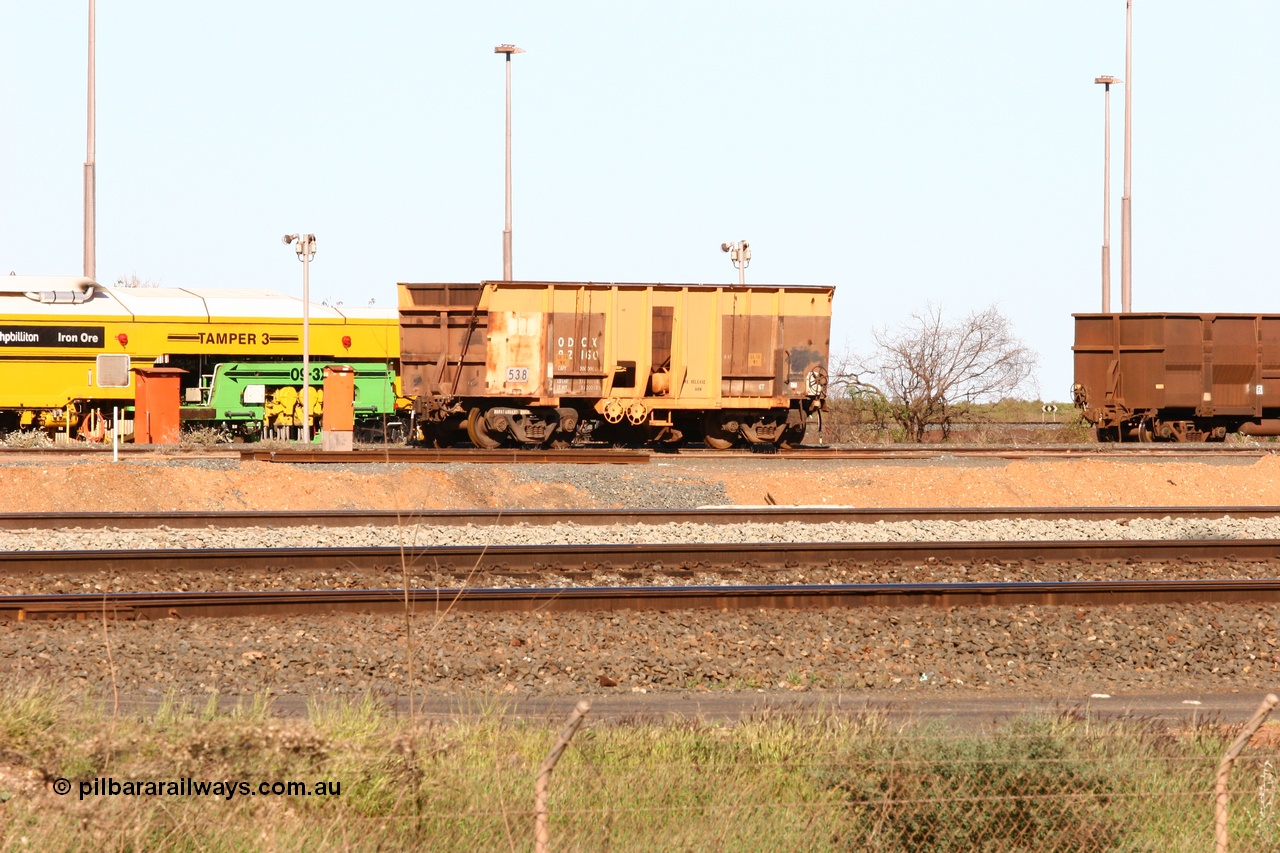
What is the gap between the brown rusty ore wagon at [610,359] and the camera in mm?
23953

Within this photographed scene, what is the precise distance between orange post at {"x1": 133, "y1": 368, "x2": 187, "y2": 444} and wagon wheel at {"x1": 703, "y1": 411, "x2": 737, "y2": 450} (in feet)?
36.0

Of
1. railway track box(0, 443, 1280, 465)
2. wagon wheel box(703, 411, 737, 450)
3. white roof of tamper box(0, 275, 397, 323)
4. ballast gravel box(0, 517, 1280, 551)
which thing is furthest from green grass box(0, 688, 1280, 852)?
white roof of tamper box(0, 275, 397, 323)

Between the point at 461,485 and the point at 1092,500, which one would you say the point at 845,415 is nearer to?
the point at 1092,500

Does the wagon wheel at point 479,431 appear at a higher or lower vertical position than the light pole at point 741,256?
lower

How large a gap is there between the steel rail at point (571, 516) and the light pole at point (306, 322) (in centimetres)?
1145

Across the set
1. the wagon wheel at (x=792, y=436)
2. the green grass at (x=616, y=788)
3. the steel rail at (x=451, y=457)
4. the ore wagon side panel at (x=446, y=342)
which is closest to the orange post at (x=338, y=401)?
the ore wagon side panel at (x=446, y=342)

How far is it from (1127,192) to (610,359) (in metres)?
17.3

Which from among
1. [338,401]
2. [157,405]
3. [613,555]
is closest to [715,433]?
[338,401]

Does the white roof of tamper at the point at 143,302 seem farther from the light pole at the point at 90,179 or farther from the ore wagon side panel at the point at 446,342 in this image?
the ore wagon side panel at the point at 446,342

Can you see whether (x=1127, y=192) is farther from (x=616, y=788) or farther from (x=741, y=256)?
(x=616, y=788)

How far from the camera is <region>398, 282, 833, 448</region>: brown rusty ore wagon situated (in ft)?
78.6

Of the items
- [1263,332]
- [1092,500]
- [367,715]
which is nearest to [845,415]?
[1263,332]

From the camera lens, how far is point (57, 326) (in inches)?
1049

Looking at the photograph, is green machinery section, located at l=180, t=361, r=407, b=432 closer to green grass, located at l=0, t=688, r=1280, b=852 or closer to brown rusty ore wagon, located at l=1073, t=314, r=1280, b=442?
brown rusty ore wagon, located at l=1073, t=314, r=1280, b=442
